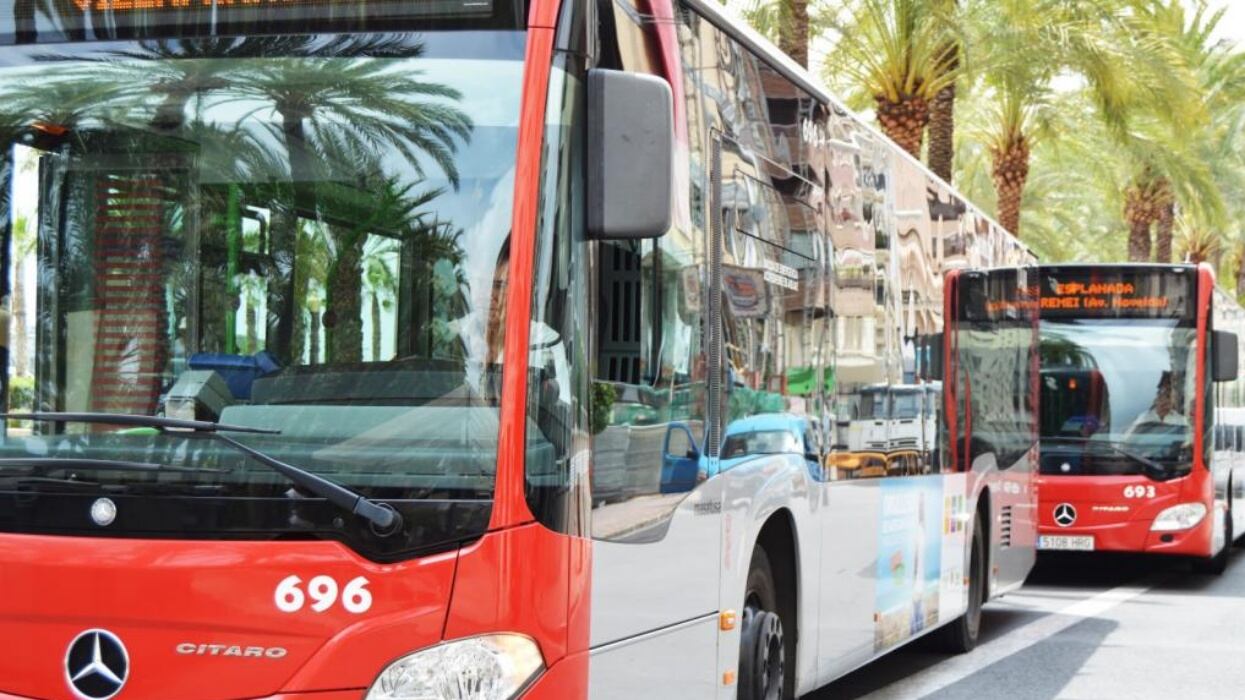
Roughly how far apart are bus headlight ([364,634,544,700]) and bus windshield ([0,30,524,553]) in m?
0.40

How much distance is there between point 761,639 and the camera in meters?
7.42

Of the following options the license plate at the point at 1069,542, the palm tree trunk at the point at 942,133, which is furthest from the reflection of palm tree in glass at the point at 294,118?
the palm tree trunk at the point at 942,133

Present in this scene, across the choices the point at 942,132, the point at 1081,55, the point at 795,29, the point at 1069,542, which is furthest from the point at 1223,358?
the point at 942,132

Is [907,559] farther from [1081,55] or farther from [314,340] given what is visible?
[1081,55]

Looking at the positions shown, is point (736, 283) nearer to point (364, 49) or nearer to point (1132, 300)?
point (364, 49)

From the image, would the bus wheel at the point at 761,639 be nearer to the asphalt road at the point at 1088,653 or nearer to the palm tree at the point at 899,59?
the asphalt road at the point at 1088,653

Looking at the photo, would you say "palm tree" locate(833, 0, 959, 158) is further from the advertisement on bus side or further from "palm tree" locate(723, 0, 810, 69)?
the advertisement on bus side

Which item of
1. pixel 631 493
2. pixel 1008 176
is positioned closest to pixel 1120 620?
pixel 631 493

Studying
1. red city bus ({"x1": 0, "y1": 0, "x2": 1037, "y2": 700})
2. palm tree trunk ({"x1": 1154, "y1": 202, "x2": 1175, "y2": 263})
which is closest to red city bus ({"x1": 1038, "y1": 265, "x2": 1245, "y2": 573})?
red city bus ({"x1": 0, "y1": 0, "x2": 1037, "y2": 700})

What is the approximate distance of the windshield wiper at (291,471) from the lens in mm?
4883

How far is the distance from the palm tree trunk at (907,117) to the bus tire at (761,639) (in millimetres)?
18290

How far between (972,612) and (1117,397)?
6587 millimetres

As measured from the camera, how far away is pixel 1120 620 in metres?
15.1

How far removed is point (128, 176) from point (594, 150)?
132 centimetres
